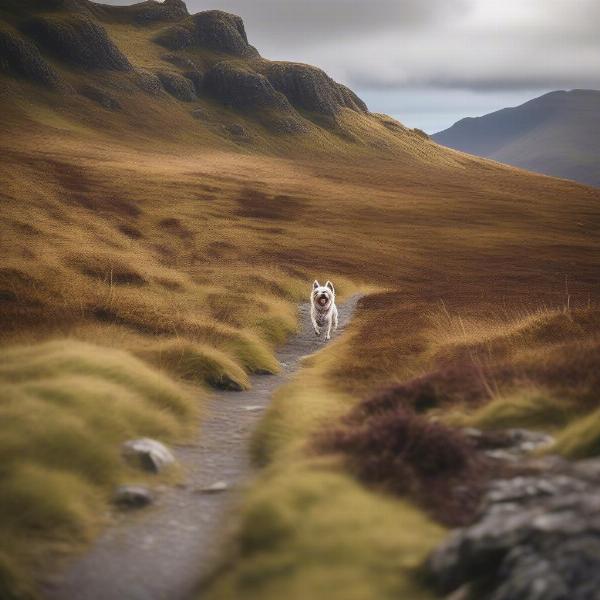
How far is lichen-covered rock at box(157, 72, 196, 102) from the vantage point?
195 metres

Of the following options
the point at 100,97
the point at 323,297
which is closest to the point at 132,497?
the point at 323,297

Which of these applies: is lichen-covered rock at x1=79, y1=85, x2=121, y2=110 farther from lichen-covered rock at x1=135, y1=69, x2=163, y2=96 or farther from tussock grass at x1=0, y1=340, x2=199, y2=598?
tussock grass at x1=0, y1=340, x2=199, y2=598

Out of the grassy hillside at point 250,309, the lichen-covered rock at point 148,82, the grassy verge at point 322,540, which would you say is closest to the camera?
the grassy verge at point 322,540

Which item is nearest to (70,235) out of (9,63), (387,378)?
(387,378)

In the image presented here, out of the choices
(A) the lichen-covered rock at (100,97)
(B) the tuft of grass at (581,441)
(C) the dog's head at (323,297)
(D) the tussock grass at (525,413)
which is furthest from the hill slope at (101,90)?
(B) the tuft of grass at (581,441)

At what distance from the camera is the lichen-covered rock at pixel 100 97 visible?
529ft

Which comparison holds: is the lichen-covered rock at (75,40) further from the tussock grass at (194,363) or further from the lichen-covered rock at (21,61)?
the tussock grass at (194,363)

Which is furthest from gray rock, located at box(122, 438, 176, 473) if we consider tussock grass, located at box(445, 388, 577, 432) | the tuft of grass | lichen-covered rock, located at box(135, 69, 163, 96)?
lichen-covered rock, located at box(135, 69, 163, 96)

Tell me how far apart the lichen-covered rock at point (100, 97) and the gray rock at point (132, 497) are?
16841 centimetres

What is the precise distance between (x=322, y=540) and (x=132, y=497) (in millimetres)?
3544

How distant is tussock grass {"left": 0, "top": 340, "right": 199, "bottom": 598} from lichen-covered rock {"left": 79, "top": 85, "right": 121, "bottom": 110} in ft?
538

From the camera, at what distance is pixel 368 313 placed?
29781 millimetres

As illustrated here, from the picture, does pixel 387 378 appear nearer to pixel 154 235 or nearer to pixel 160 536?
pixel 160 536

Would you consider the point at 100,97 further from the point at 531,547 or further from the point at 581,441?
the point at 531,547
